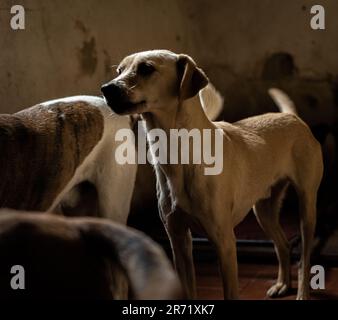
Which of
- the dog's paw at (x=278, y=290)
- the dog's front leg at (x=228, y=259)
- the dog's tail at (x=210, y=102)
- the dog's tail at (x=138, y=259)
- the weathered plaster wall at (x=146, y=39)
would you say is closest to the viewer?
the dog's tail at (x=138, y=259)

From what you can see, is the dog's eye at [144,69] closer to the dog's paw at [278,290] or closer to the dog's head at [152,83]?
the dog's head at [152,83]

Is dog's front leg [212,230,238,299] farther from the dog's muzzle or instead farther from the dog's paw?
the dog's paw

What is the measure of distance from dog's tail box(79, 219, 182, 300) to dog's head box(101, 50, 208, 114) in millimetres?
1142

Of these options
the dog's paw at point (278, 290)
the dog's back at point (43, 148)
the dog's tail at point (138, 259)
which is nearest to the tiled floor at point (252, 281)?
the dog's paw at point (278, 290)

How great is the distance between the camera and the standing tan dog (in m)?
2.16

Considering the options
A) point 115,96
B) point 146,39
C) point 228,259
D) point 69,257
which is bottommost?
point 228,259

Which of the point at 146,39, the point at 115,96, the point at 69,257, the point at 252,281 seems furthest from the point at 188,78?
the point at 146,39

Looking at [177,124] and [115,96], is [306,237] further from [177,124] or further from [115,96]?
[115,96]

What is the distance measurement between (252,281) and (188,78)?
1502mm

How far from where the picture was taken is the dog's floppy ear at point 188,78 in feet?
7.23

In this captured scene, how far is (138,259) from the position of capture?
0.92m

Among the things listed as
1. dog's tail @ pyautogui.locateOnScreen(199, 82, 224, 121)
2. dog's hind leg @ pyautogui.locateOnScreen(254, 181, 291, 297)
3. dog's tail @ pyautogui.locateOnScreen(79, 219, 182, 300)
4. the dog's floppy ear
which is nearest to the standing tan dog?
the dog's floppy ear
